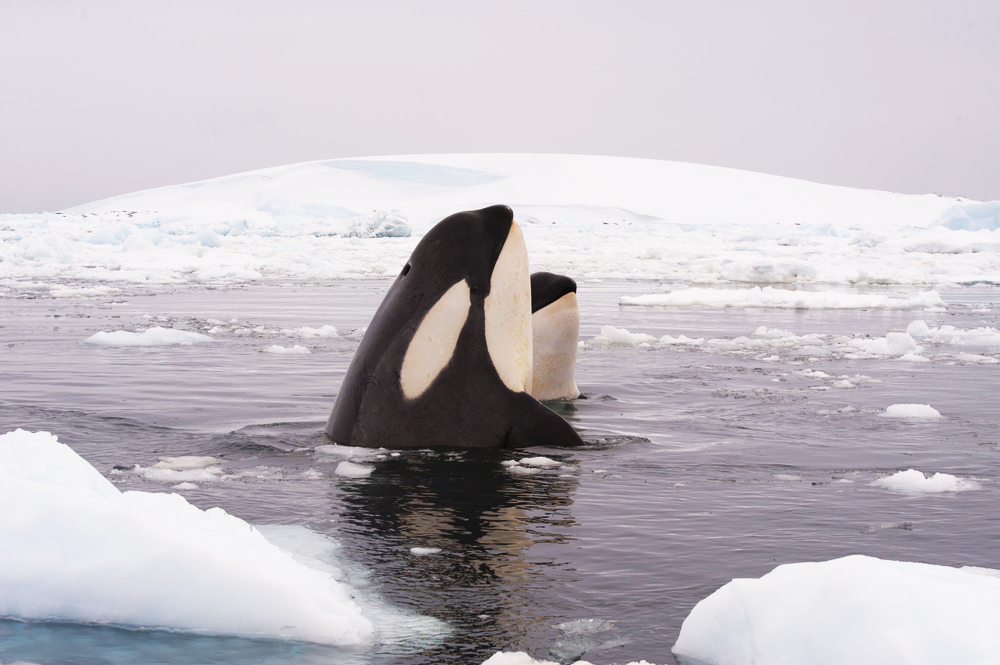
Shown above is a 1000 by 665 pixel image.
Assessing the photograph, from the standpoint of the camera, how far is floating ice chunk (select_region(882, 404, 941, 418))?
24.2 feet

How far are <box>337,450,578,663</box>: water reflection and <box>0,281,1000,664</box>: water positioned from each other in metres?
0.02

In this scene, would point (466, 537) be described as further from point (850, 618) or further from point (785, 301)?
point (785, 301)

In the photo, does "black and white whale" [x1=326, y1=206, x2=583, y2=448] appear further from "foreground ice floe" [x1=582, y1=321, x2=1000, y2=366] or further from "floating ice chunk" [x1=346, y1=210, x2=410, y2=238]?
"floating ice chunk" [x1=346, y1=210, x2=410, y2=238]

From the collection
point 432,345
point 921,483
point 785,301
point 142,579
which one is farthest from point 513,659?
point 785,301

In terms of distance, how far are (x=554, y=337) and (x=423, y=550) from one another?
14.3 ft

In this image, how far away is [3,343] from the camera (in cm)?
1202

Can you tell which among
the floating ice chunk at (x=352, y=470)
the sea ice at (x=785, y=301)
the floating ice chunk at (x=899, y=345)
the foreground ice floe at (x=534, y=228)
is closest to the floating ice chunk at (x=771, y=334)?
the floating ice chunk at (x=899, y=345)

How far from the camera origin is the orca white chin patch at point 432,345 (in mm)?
5898

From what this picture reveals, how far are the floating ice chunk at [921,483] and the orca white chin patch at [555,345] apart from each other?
3388mm

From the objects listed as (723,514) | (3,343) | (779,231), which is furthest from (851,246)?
(723,514)

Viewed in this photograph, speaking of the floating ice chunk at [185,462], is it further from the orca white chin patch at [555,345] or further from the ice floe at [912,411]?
the ice floe at [912,411]

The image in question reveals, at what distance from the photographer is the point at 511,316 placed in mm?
6191

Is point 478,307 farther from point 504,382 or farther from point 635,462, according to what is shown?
point 635,462

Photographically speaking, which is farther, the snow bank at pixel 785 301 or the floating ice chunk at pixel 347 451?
the snow bank at pixel 785 301
